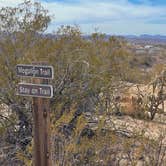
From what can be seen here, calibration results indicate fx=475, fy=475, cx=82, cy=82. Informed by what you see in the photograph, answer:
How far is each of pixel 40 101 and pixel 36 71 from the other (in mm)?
334

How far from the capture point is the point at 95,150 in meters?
7.88

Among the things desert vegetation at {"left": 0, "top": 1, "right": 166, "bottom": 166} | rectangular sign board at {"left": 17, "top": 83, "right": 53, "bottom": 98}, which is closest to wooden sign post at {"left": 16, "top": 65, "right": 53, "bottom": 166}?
rectangular sign board at {"left": 17, "top": 83, "right": 53, "bottom": 98}

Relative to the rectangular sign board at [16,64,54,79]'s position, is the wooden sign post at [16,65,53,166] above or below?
below

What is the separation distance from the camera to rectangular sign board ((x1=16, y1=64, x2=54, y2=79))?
4820 mm

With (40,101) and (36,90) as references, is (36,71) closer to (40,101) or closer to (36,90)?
(36,90)

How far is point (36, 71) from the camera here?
16.0 feet

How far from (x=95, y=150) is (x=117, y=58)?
156 inches

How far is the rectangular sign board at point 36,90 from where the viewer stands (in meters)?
4.80

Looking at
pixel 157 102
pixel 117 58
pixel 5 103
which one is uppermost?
pixel 117 58

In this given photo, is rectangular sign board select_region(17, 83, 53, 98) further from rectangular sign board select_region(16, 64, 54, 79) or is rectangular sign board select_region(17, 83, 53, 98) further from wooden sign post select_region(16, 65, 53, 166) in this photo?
rectangular sign board select_region(16, 64, 54, 79)

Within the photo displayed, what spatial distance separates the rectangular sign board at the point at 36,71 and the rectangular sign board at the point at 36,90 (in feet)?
0.34

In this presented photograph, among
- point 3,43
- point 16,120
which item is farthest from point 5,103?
point 3,43

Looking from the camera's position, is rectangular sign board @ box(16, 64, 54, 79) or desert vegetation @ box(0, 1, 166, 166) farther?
desert vegetation @ box(0, 1, 166, 166)

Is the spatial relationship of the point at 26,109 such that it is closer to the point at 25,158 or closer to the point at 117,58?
the point at 25,158
